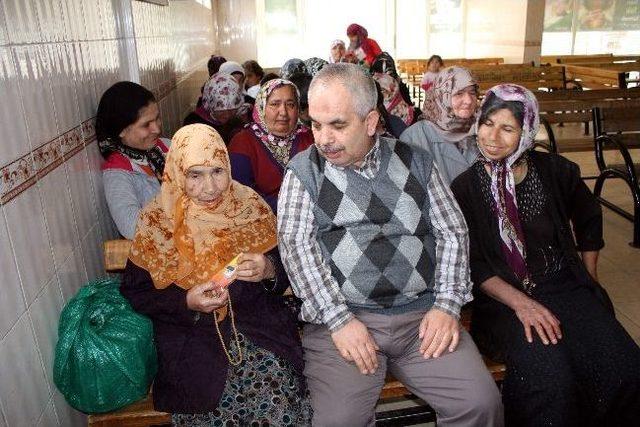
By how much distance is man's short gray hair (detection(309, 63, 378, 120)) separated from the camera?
1711 mm

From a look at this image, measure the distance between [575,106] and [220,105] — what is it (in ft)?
11.1

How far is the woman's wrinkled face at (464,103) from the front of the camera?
9.34 ft

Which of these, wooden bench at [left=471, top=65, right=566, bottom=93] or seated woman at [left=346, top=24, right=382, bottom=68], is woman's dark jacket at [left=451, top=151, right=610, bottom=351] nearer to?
wooden bench at [left=471, top=65, right=566, bottom=93]

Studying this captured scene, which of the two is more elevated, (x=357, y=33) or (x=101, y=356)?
(x=357, y=33)

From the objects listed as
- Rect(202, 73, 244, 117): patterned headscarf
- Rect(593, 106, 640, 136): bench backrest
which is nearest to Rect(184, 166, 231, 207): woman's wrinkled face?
Rect(202, 73, 244, 117): patterned headscarf

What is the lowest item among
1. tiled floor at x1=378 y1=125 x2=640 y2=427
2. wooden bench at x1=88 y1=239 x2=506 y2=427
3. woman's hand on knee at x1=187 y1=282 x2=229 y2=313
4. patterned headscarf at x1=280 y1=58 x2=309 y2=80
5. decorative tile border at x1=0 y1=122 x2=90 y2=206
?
tiled floor at x1=378 y1=125 x2=640 y2=427

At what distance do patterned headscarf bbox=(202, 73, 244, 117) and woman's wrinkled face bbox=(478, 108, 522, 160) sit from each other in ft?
9.58

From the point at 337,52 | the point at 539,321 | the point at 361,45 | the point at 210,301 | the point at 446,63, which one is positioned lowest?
the point at 539,321

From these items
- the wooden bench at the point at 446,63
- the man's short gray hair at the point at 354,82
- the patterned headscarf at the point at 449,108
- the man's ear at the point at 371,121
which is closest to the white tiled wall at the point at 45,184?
the man's short gray hair at the point at 354,82

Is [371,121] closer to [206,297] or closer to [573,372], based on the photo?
[206,297]

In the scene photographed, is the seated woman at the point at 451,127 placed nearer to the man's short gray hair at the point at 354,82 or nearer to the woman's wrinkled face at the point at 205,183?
the man's short gray hair at the point at 354,82

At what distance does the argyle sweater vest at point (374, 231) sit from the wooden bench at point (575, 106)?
317cm

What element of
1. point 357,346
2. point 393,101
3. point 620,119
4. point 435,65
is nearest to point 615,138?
point 620,119

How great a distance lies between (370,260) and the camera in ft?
5.88
